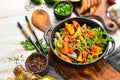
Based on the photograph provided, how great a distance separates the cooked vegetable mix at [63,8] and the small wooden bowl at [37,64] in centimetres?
36

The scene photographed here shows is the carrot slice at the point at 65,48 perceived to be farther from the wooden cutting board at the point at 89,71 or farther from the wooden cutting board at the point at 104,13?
the wooden cutting board at the point at 104,13

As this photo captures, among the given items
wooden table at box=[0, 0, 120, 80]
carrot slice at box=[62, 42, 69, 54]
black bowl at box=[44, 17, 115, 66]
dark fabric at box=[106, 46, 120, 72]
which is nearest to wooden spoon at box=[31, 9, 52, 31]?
wooden table at box=[0, 0, 120, 80]

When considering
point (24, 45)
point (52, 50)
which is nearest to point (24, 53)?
point (24, 45)

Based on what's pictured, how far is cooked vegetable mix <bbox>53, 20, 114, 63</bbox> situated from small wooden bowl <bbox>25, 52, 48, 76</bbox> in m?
0.10

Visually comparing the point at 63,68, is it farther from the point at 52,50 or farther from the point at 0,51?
the point at 0,51

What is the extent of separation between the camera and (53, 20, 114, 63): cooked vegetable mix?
2021 mm

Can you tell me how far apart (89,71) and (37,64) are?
0.98 ft

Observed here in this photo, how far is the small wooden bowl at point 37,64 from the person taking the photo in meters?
2.04

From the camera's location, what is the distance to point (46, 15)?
2326 mm

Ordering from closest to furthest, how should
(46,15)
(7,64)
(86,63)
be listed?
(86,63) < (7,64) < (46,15)

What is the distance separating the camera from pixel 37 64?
6.78ft

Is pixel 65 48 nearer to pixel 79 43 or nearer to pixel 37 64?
pixel 79 43

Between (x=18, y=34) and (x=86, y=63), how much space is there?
0.53 m

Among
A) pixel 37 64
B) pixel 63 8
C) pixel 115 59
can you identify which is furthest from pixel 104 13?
pixel 37 64
